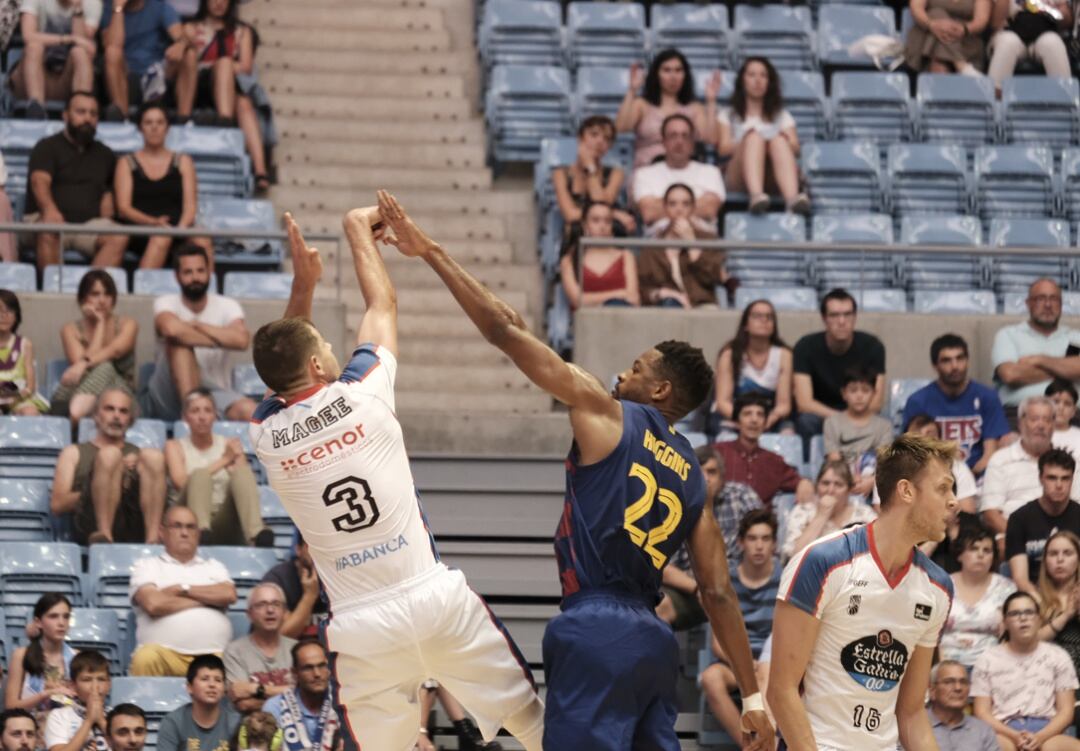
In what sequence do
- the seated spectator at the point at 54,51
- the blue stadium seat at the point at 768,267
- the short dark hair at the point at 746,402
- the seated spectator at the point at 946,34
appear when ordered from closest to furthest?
the short dark hair at the point at 746,402, the blue stadium seat at the point at 768,267, the seated spectator at the point at 54,51, the seated spectator at the point at 946,34

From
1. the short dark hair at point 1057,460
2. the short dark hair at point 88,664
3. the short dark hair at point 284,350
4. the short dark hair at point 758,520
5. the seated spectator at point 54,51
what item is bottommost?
the short dark hair at point 88,664

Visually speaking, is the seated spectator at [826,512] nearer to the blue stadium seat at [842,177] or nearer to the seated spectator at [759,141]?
the seated spectator at [759,141]

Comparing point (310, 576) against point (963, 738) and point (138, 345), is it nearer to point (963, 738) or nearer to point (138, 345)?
point (138, 345)

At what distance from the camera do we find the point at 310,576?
11445mm

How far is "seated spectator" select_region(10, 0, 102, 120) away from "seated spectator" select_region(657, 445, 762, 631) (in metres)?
6.09

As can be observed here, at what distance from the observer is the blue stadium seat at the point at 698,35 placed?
1650 centimetres

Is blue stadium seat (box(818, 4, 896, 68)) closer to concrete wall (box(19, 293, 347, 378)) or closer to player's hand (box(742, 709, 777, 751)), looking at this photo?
concrete wall (box(19, 293, 347, 378))

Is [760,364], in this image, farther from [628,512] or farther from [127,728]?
[628,512]

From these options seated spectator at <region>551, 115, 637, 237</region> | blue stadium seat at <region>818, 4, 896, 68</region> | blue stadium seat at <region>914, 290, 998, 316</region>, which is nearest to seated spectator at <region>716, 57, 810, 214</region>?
seated spectator at <region>551, 115, 637, 237</region>

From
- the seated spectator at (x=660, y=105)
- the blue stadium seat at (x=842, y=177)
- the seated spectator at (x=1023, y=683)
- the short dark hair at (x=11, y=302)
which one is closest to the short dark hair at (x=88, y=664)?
the short dark hair at (x=11, y=302)

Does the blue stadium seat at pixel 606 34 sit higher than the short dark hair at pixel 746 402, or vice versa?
the blue stadium seat at pixel 606 34

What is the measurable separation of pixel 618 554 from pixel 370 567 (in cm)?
91

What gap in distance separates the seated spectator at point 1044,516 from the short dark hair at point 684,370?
507cm

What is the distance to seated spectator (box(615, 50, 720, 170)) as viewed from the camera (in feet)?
50.2
